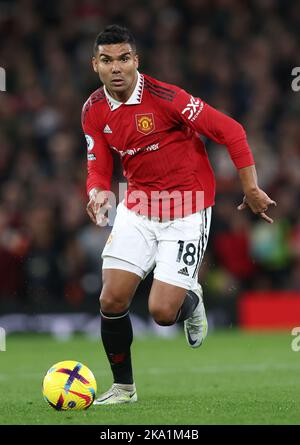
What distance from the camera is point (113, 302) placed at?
709 cm

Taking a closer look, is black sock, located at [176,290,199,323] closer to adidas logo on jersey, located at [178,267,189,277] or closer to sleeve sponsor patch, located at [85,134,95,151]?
adidas logo on jersey, located at [178,267,189,277]

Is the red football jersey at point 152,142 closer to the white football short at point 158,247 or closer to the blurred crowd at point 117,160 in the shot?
the white football short at point 158,247

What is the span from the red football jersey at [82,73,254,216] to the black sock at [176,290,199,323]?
67 centimetres

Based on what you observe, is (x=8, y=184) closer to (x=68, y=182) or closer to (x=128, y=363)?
(x=68, y=182)

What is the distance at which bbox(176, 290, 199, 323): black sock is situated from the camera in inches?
293

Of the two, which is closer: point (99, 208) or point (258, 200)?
point (258, 200)

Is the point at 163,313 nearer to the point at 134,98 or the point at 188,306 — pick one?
the point at 188,306

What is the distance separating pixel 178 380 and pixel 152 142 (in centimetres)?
256

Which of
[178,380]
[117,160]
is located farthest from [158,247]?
[117,160]

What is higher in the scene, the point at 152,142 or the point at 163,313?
the point at 152,142

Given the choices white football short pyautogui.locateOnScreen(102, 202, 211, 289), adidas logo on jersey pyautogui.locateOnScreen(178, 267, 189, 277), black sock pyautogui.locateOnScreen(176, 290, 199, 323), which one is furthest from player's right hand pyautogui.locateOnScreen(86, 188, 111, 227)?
black sock pyautogui.locateOnScreen(176, 290, 199, 323)

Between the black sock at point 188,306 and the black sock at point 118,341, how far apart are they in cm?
39
